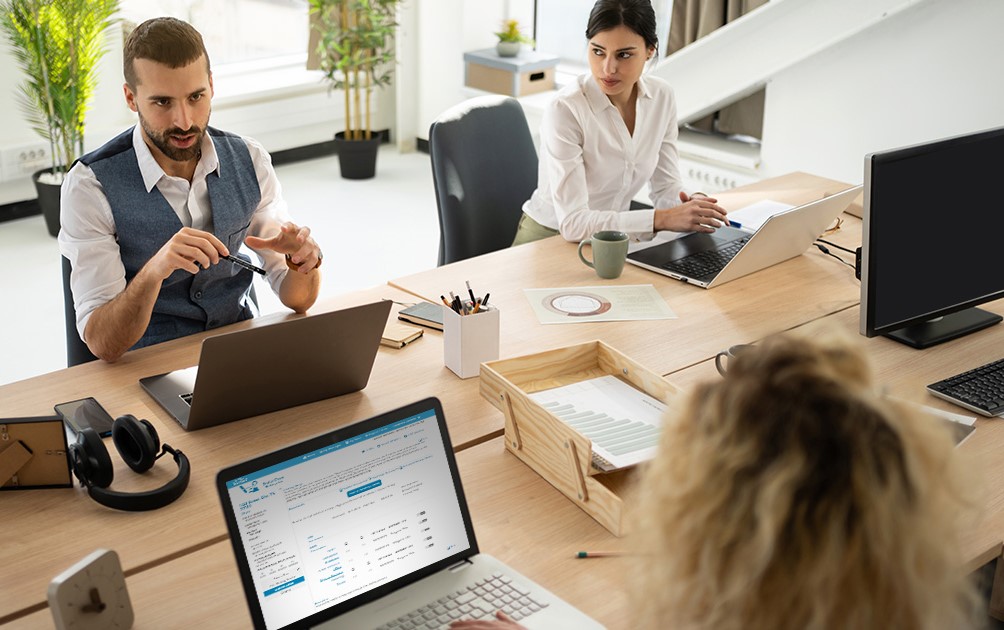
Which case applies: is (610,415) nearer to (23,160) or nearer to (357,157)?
(23,160)

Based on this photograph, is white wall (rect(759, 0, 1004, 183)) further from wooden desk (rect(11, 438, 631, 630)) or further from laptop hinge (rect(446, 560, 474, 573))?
laptop hinge (rect(446, 560, 474, 573))

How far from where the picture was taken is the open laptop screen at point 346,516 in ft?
4.19

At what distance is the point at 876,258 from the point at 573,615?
3.34 ft

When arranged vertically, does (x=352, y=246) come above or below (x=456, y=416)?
below

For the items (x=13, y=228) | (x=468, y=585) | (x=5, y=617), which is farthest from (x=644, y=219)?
(x=13, y=228)

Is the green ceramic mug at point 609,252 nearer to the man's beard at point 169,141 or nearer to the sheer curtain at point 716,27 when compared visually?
the man's beard at point 169,141

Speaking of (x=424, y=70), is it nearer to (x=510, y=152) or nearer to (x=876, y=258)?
(x=510, y=152)

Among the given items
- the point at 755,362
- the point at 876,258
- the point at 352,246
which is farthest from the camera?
the point at 352,246

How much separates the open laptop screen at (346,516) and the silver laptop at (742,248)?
4.02ft

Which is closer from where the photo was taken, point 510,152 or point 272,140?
point 510,152

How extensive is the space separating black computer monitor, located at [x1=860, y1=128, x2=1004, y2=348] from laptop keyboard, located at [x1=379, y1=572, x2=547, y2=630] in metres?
0.99

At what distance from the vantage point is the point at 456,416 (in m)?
1.86

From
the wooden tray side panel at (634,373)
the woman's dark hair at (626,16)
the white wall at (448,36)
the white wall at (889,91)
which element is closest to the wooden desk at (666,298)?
the wooden tray side panel at (634,373)

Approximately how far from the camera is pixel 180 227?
7.25 feet
